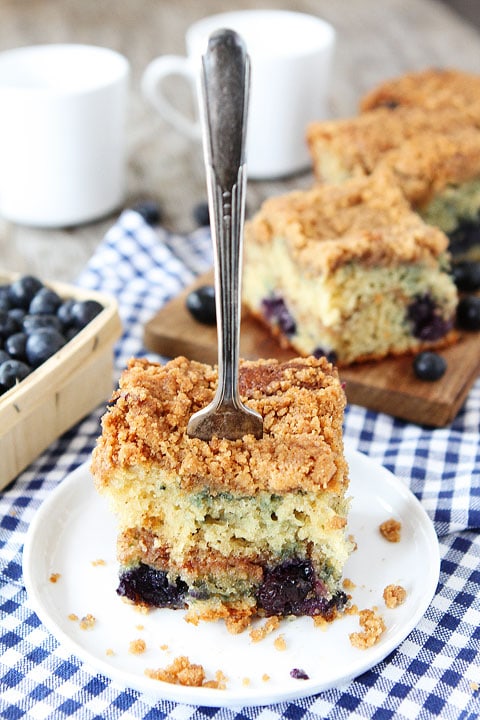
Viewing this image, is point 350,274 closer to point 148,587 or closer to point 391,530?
point 391,530

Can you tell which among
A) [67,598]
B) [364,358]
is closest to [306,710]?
[67,598]

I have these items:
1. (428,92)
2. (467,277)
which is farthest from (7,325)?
(428,92)

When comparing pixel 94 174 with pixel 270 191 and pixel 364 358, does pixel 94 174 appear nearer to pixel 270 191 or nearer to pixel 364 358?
pixel 270 191

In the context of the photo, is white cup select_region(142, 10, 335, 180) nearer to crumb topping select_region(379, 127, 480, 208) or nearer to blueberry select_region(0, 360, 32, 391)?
crumb topping select_region(379, 127, 480, 208)

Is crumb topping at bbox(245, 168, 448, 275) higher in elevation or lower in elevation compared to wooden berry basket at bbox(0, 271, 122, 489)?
higher

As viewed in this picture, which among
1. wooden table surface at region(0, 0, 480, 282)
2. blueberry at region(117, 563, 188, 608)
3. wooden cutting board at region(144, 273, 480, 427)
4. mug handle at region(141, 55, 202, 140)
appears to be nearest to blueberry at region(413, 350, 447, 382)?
wooden cutting board at region(144, 273, 480, 427)

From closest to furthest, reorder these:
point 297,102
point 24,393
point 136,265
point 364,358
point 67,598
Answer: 1. point 67,598
2. point 24,393
3. point 364,358
4. point 136,265
5. point 297,102
